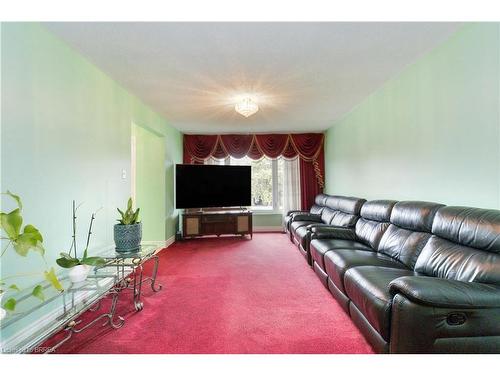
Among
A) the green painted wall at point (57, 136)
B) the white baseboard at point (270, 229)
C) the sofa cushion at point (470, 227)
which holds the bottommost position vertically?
the white baseboard at point (270, 229)

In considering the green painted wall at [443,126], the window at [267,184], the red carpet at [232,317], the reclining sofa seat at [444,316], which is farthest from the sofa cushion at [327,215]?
the reclining sofa seat at [444,316]

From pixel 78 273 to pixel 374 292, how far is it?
2062mm

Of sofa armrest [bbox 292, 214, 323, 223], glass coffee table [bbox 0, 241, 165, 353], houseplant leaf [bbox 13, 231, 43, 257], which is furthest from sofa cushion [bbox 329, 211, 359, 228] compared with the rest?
houseplant leaf [bbox 13, 231, 43, 257]

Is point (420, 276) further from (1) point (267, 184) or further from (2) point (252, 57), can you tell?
(1) point (267, 184)

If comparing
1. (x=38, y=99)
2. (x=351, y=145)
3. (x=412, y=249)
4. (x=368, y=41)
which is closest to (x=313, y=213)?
(x=351, y=145)

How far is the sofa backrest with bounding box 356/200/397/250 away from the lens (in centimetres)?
256

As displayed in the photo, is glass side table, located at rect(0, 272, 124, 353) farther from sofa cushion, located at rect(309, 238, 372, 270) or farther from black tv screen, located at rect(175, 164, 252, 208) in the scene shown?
black tv screen, located at rect(175, 164, 252, 208)

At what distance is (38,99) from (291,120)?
3.59 metres

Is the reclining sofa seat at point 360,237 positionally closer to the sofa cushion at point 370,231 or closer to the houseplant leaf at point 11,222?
the sofa cushion at point 370,231

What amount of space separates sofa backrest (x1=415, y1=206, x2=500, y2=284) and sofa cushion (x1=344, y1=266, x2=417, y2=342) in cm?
23

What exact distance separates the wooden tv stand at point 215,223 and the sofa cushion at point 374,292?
3151 mm

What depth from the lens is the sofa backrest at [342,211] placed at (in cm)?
331
